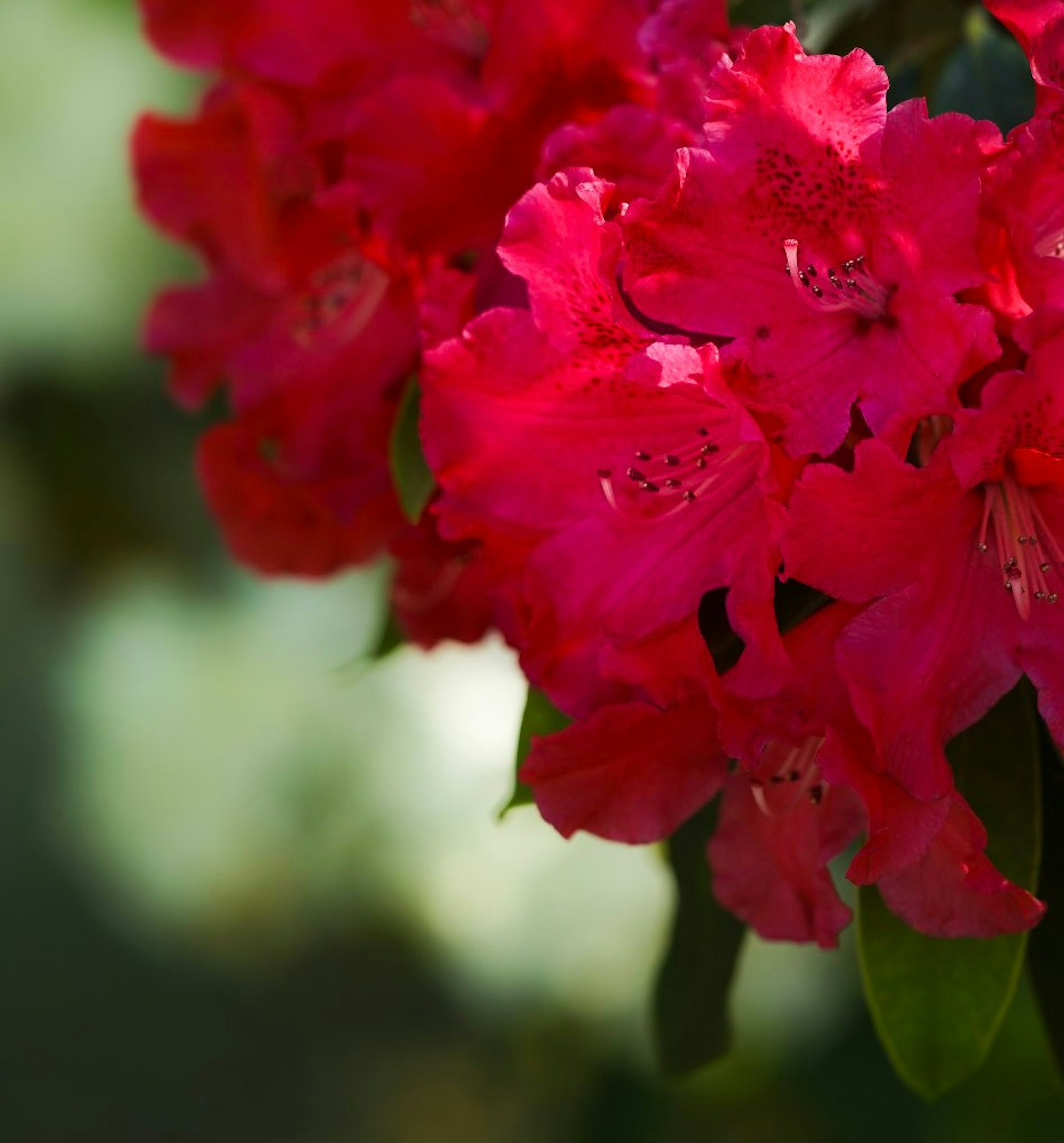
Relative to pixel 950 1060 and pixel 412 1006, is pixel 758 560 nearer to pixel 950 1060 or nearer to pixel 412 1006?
pixel 950 1060

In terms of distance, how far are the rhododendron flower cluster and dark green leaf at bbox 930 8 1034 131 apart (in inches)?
4.4

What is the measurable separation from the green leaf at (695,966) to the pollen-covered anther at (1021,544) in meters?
0.22

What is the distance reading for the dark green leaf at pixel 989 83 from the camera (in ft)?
2.28

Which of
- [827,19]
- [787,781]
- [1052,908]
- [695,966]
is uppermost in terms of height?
[827,19]

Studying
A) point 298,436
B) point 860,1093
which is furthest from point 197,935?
point 298,436

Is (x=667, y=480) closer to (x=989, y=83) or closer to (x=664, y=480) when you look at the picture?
(x=664, y=480)

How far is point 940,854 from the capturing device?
0.58 meters

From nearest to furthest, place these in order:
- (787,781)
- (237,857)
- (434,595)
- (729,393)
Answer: (729,393), (787,781), (434,595), (237,857)

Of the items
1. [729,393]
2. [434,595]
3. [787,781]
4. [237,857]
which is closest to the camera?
[729,393]

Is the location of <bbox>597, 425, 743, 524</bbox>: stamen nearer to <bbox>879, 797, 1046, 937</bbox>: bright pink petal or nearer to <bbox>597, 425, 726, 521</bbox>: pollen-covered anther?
<bbox>597, 425, 726, 521</bbox>: pollen-covered anther

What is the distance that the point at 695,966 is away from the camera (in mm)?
835

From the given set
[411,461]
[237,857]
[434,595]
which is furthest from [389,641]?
[237,857]

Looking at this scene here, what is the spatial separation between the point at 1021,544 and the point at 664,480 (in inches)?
5.3

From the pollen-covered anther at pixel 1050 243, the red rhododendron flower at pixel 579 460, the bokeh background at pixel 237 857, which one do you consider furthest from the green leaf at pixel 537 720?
the bokeh background at pixel 237 857
